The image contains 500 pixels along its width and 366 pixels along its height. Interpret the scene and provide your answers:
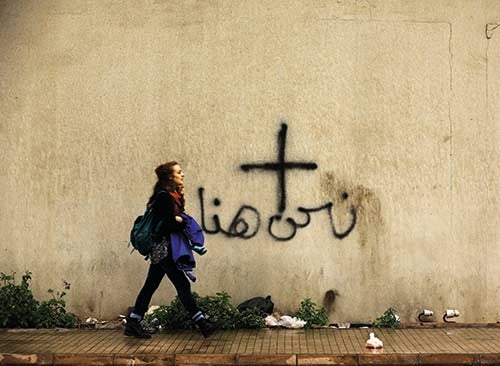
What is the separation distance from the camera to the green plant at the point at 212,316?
32.8 ft

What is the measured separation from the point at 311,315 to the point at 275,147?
1.91 metres

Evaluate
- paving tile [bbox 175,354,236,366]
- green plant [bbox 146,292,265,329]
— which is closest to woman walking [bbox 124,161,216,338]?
green plant [bbox 146,292,265,329]

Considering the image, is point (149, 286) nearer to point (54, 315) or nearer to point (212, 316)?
point (212, 316)

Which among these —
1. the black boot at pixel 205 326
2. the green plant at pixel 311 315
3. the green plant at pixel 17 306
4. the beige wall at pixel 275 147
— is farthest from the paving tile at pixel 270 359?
the green plant at pixel 17 306

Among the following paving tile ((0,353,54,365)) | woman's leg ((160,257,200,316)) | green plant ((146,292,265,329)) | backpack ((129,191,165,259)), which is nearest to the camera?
paving tile ((0,353,54,365))

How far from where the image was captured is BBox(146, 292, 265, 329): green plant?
394 inches

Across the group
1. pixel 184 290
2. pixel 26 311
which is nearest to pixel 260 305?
pixel 184 290

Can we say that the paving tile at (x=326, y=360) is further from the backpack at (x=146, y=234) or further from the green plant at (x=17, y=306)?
the green plant at (x=17, y=306)

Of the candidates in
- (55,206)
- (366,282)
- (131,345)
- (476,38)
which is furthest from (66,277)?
(476,38)

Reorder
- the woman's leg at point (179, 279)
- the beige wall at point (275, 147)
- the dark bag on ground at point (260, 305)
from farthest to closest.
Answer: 1. the beige wall at point (275, 147)
2. the dark bag on ground at point (260, 305)
3. the woman's leg at point (179, 279)

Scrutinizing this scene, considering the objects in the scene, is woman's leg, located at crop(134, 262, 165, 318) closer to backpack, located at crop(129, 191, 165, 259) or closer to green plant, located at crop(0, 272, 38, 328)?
backpack, located at crop(129, 191, 165, 259)

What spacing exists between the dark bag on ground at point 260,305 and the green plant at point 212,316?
0.29 ft

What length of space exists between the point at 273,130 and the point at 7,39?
324cm

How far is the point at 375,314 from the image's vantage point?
408 inches
